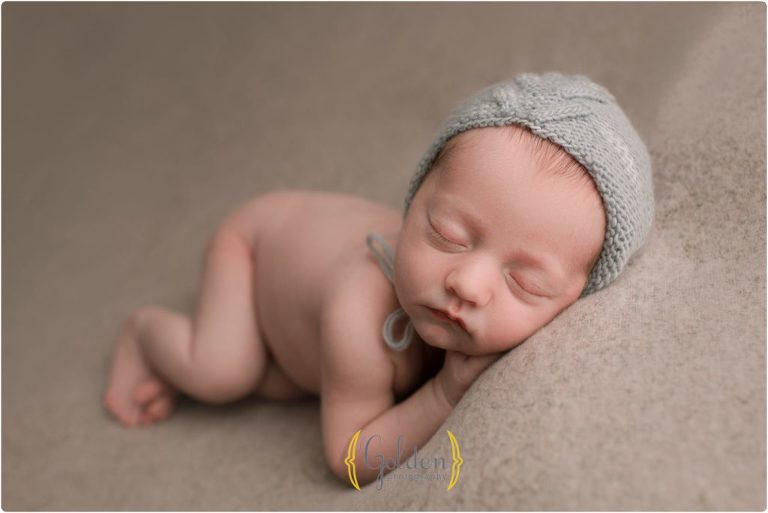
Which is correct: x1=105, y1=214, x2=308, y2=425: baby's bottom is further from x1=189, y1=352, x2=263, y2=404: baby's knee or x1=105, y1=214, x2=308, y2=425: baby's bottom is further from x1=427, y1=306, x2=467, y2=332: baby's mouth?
x1=427, y1=306, x2=467, y2=332: baby's mouth

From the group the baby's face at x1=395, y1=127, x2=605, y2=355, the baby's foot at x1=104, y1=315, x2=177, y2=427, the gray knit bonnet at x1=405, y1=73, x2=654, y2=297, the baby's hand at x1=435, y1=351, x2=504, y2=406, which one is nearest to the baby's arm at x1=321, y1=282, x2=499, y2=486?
the baby's hand at x1=435, y1=351, x2=504, y2=406

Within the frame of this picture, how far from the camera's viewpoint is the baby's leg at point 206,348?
1504 millimetres

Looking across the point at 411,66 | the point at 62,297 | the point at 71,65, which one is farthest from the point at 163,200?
the point at 411,66

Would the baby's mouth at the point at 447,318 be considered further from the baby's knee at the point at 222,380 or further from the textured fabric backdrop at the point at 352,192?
the baby's knee at the point at 222,380

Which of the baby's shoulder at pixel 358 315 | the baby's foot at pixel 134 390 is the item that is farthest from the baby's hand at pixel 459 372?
the baby's foot at pixel 134 390

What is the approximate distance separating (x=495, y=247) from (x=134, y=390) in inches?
37.4

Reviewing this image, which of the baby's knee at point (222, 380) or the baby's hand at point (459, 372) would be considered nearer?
the baby's hand at point (459, 372)

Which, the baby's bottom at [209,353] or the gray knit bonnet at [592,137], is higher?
the gray knit bonnet at [592,137]

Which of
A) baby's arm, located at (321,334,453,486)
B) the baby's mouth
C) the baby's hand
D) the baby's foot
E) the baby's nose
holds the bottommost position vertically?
the baby's foot

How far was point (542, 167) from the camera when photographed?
1.04 meters

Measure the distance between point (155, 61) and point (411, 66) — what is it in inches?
31.2

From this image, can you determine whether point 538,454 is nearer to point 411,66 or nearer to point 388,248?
point 388,248

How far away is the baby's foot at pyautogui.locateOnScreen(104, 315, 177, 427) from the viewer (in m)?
1.61

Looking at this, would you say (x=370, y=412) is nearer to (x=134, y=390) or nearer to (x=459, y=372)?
(x=459, y=372)
